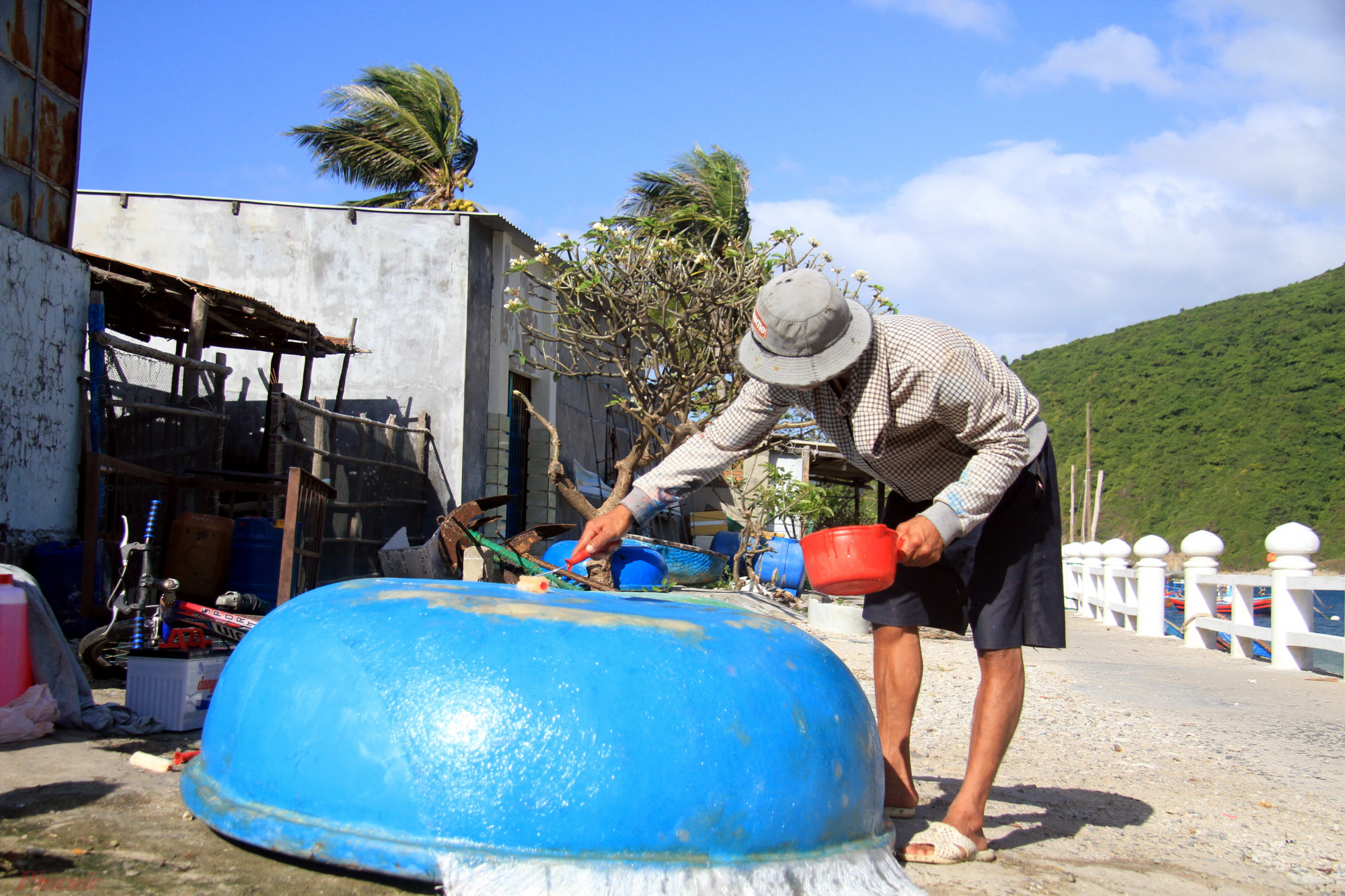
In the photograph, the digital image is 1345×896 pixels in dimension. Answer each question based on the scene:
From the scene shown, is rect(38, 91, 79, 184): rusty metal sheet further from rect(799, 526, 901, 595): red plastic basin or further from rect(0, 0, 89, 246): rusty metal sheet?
rect(799, 526, 901, 595): red plastic basin

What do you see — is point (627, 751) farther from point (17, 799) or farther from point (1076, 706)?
point (1076, 706)

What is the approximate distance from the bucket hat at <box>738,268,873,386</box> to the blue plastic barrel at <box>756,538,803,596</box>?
1094 cm

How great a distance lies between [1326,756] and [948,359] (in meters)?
3.31

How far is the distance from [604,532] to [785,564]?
11.2 metres

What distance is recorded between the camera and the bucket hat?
2484 millimetres

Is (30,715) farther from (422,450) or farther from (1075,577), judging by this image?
(1075,577)

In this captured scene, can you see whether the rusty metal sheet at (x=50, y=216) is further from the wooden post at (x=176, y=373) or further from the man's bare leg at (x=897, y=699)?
the man's bare leg at (x=897, y=699)

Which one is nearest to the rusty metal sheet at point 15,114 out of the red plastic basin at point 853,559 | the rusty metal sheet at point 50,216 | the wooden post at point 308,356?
the rusty metal sheet at point 50,216

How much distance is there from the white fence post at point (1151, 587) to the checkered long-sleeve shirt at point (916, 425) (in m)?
9.56

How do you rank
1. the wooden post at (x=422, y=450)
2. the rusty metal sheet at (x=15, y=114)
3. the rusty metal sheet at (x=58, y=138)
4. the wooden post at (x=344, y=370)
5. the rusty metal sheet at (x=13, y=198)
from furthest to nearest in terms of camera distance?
the wooden post at (x=422, y=450)
the wooden post at (x=344, y=370)
the rusty metal sheet at (x=58, y=138)
the rusty metal sheet at (x=15, y=114)
the rusty metal sheet at (x=13, y=198)

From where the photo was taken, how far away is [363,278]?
1154 cm

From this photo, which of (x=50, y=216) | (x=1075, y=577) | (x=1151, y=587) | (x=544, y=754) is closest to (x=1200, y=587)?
(x=1151, y=587)

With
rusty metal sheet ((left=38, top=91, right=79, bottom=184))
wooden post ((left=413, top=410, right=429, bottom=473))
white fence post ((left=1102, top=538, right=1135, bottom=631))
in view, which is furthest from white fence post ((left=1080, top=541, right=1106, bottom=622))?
rusty metal sheet ((left=38, top=91, right=79, bottom=184))

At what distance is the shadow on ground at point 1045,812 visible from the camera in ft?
9.45
